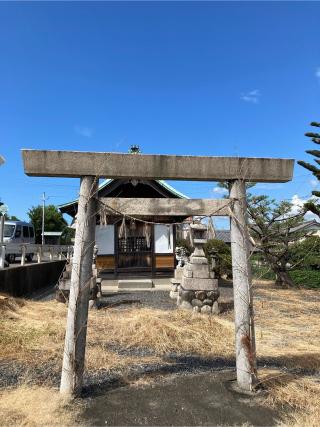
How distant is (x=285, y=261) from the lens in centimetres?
1734

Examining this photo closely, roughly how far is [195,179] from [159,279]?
472 inches

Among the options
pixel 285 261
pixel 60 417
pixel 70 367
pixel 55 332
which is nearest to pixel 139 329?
pixel 55 332

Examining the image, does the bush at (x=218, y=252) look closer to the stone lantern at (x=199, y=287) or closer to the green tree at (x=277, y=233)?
the green tree at (x=277, y=233)

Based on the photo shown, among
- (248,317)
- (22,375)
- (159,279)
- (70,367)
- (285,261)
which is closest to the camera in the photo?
(70,367)

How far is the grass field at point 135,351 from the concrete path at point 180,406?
0.20 metres

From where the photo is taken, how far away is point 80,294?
13.5 feet

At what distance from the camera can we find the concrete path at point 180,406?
3.39 m

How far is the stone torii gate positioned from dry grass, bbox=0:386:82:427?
0.22 m

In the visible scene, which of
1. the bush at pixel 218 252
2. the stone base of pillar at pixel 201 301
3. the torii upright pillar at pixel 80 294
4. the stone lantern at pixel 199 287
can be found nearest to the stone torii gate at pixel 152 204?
the torii upright pillar at pixel 80 294

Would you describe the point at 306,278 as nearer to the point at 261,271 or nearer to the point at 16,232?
the point at 261,271

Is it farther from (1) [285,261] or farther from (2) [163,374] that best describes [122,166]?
(1) [285,261]

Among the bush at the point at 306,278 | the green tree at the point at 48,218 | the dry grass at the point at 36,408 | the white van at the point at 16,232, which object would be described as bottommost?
the bush at the point at 306,278

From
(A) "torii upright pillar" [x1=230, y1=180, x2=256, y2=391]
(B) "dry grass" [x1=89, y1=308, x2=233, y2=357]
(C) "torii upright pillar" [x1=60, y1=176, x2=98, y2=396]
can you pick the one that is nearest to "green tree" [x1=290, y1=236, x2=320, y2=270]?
(B) "dry grass" [x1=89, y1=308, x2=233, y2=357]

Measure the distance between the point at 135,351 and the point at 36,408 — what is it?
261 centimetres
